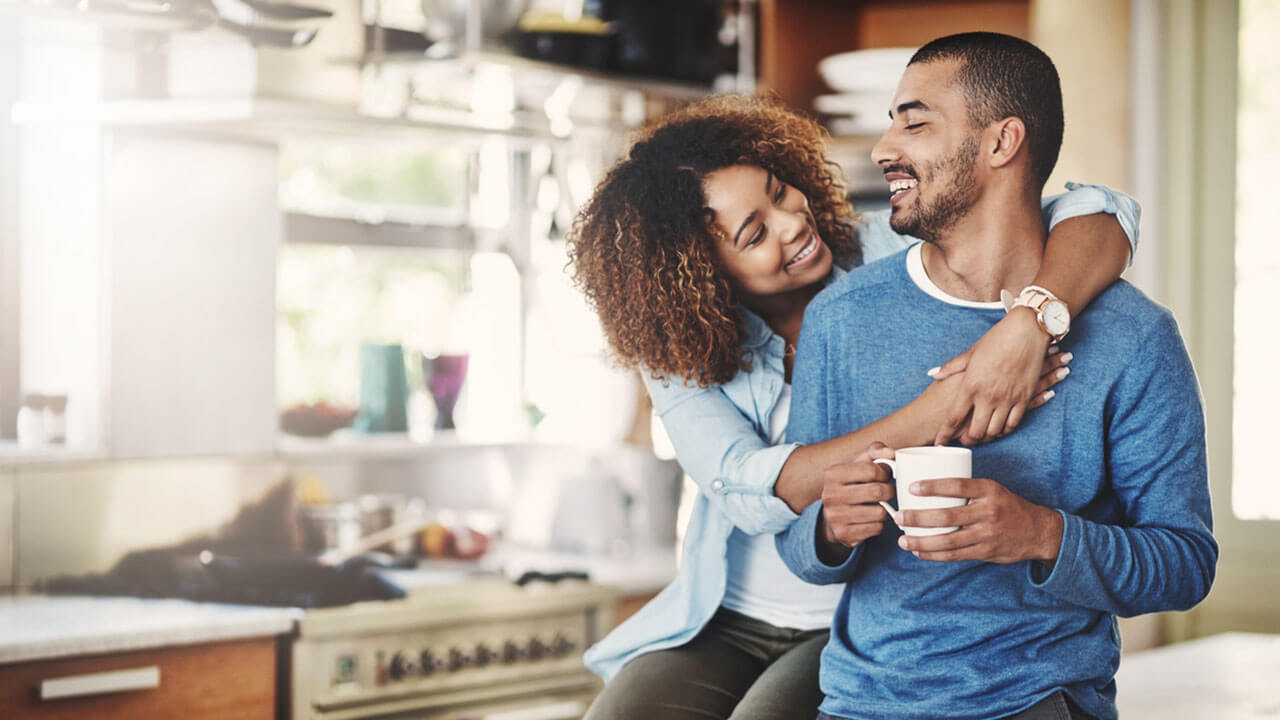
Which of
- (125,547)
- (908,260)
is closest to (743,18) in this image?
(908,260)

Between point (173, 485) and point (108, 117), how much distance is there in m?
0.80

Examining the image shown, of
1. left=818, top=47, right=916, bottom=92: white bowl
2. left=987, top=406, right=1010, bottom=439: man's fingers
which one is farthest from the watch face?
left=818, top=47, right=916, bottom=92: white bowl

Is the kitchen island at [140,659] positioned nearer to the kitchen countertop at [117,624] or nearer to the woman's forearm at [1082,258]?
the kitchen countertop at [117,624]

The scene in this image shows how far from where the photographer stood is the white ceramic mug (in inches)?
47.8

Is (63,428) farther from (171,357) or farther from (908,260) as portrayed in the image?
(908,260)

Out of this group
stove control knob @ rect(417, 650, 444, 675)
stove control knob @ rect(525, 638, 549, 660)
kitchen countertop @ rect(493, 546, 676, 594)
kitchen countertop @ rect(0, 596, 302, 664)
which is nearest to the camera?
kitchen countertop @ rect(0, 596, 302, 664)

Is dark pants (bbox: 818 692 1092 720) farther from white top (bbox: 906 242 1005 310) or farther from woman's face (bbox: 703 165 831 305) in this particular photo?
woman's face (bbox: 703 165 831 305)

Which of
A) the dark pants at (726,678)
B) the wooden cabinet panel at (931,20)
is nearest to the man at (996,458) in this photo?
the dark pants at (726,678)

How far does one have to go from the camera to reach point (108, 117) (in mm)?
2562

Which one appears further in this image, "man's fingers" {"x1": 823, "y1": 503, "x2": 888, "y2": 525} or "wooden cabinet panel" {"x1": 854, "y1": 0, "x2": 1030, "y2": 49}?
"wooden cabinet panel" {"x1": 854, "y1": 0, "x2": 1030, "y2": 49}

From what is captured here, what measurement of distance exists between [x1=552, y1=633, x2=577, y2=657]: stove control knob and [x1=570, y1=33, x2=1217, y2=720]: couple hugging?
0.80 m

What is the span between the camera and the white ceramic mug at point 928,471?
1214 millimetres

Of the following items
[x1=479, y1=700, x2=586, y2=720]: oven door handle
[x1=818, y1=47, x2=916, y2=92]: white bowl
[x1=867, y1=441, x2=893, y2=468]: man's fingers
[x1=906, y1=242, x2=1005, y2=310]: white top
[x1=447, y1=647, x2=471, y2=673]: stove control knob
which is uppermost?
[x1=818, y1=47, x2=916, y2=92]: white bowl

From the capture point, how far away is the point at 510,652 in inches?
101
